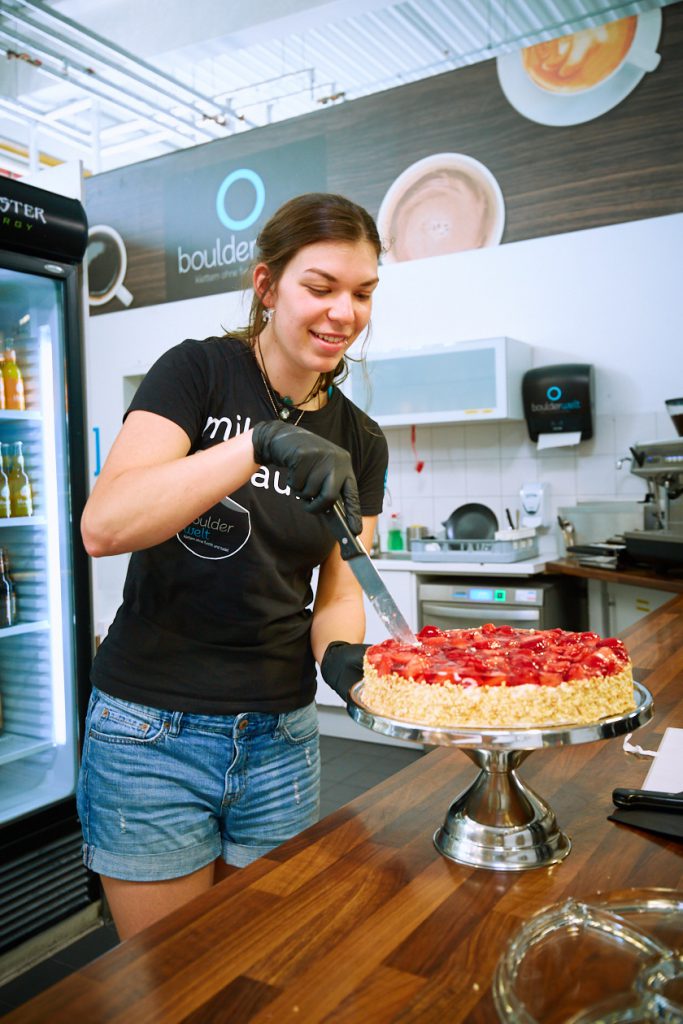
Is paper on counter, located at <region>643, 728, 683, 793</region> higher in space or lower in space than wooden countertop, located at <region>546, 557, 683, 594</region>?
lower

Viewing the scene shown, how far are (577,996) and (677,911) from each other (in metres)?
0.16

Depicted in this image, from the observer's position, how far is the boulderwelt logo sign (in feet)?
17.4

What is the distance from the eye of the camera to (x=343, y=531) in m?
1.19

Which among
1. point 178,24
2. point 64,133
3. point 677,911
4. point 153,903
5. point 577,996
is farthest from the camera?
point 64,133

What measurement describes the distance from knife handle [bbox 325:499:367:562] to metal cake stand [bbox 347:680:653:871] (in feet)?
0.87

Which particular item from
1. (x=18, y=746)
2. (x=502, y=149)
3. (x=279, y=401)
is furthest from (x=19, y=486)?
(x=502, y=149)

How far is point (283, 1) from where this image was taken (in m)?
4.45

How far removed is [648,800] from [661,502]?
109 inches

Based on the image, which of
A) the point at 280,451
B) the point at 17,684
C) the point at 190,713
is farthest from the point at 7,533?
the point at 280,451

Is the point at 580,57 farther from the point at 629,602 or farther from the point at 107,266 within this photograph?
the point at 107,266

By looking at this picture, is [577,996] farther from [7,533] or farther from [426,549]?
[426,549]

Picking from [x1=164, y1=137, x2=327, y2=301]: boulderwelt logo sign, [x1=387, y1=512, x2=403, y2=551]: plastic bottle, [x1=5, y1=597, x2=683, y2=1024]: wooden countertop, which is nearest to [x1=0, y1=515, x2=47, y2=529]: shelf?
[x1=5, y1=597, x2=683, y2=1024]: wooden countertop

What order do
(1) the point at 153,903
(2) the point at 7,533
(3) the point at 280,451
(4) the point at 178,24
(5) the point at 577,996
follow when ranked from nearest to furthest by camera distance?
(5) the point at 577,996 → (3) the point at 280,451 → (1) the point at 153,903 → (2) the point at 7,533 → (4) the point at 178,24

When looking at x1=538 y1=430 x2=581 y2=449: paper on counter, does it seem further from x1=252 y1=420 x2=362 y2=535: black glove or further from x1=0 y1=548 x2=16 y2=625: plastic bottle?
x1=252 y1=420 x2=362 y2=535: black glove
